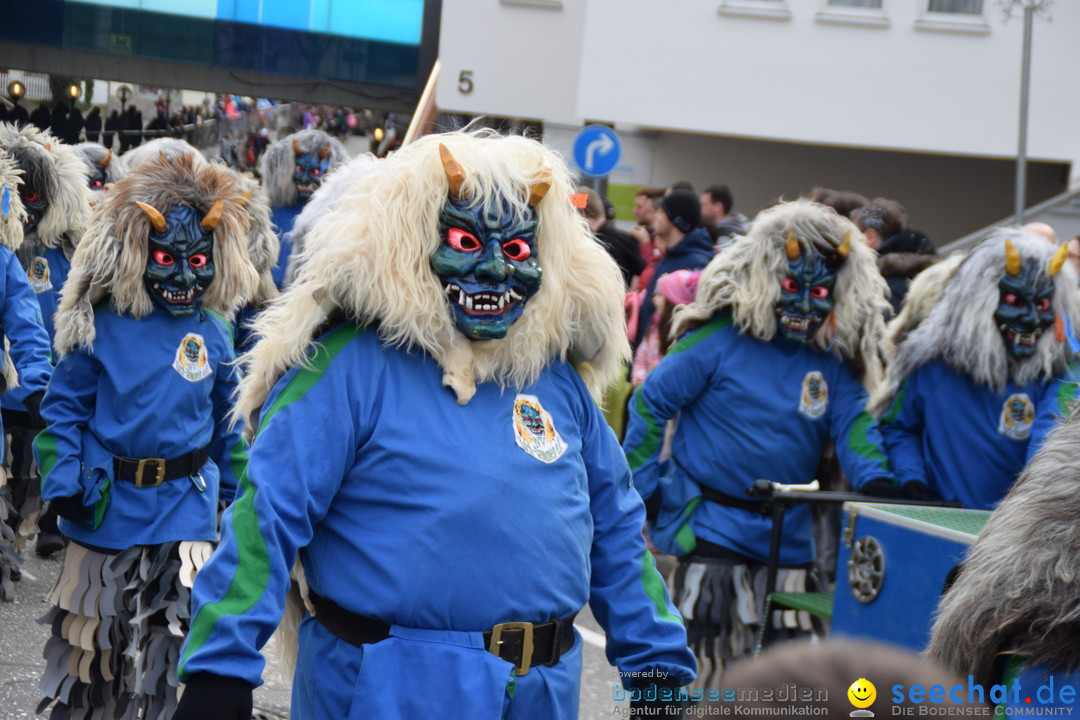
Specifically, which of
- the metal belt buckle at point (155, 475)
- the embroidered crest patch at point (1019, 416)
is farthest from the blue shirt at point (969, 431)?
the metal belt buckle at point (155, 475)

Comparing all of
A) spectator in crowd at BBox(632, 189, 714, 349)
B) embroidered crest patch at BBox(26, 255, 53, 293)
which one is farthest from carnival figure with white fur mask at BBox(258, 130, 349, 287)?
spectator in crowd at BBox(632, 189, 714, 349)

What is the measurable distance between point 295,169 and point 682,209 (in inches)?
113

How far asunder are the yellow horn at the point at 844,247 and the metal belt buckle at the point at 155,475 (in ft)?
8.63

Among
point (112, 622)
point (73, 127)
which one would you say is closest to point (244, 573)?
point (112, 622)

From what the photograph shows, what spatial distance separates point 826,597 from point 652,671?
2.27 metres

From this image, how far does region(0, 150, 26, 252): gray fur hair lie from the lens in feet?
19.9

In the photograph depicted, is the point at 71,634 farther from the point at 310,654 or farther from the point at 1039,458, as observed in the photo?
the point at 1039,458

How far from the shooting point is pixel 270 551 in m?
2.48

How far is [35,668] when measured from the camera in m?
5.57

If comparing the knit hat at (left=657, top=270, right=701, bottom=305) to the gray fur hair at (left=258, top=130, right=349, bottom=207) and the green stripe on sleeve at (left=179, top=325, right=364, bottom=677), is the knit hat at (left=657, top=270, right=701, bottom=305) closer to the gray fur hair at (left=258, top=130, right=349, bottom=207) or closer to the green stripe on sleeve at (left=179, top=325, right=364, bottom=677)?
the gray fur hair at (left=258, top=130, right=349, bottom=207)

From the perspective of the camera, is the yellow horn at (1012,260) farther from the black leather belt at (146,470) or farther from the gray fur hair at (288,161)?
the gray fur hair at (288,161)

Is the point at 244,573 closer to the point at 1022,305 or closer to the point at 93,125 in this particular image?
the point at 1022,305

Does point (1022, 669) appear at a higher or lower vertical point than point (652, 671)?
higher

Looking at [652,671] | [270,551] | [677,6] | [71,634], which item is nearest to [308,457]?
[270,551]
